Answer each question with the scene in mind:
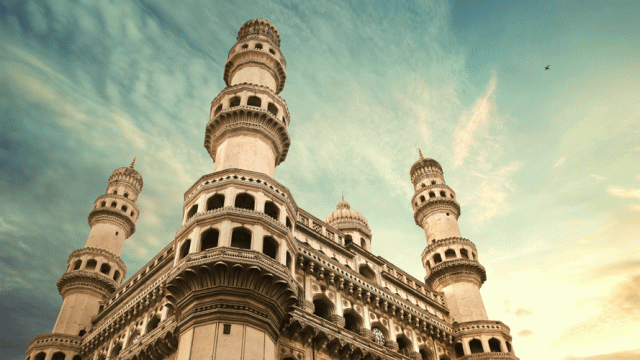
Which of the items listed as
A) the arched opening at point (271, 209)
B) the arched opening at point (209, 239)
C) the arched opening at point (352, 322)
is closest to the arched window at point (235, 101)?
the arched opening at point (271, 209)

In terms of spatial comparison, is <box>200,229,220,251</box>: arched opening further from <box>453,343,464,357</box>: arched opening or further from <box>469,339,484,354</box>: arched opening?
<box>469,339,484,354</box>: arched opening

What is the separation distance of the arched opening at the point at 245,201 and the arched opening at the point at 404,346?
9783 millimetres

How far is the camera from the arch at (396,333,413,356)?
76.4 feet

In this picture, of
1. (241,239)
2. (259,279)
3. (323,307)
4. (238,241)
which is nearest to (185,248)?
(238,241)

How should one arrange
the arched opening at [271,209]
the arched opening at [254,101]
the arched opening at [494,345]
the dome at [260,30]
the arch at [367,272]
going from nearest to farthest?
the arched opening at [271,209] → the arched opening at [254,101] → the arch at [367,272] → the arched opening at [494,345] → the dome at [260,30]

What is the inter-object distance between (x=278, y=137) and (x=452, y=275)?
13909mm

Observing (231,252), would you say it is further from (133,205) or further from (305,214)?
(133,205)

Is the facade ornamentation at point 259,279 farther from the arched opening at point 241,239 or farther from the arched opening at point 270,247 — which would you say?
the arched opening at point 241,239

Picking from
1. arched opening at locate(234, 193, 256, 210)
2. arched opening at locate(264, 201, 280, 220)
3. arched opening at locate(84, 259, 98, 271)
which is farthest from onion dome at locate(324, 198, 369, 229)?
arched opening at locate(84, 259, 98, 271)

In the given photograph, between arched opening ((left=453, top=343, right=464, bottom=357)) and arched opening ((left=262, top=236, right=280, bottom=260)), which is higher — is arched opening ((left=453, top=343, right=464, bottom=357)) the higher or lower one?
the lower one

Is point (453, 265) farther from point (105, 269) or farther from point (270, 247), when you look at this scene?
point (105, 269)

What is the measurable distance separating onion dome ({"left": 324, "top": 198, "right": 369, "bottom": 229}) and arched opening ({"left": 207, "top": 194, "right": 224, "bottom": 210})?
14.3 m

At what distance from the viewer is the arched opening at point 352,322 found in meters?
21.5

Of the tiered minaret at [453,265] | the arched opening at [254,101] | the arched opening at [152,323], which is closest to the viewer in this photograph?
the arched opening at [152,323]
